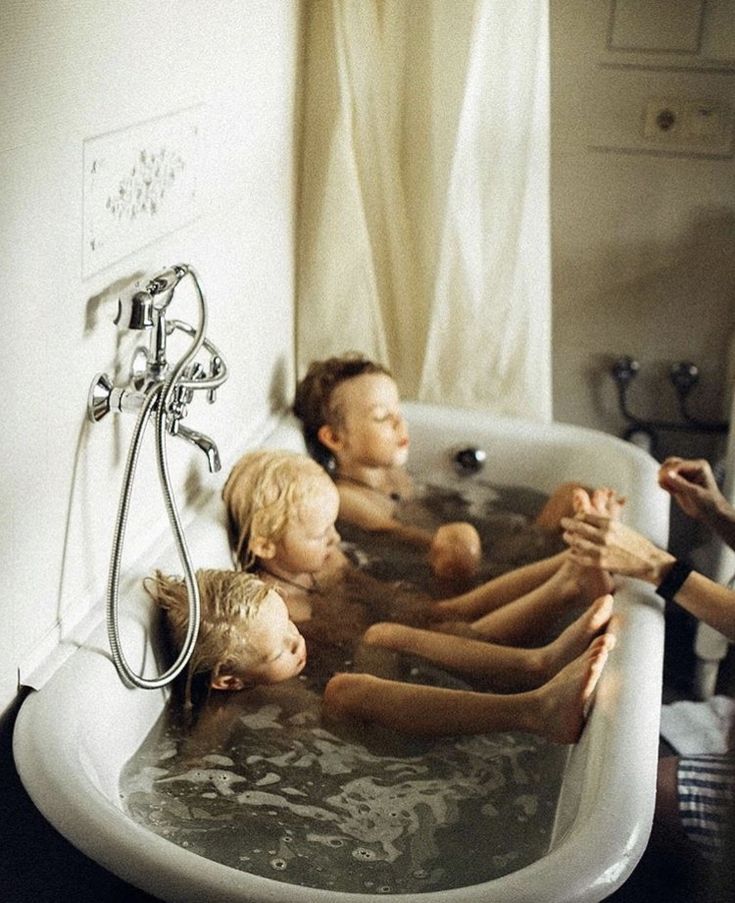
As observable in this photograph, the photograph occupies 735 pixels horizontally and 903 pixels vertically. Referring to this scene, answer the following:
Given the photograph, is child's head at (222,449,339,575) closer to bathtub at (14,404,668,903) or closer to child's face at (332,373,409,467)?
bathtub at (14,404,668,903)

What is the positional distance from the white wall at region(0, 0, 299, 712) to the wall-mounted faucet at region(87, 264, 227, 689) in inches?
1.6

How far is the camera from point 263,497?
2.21 metres

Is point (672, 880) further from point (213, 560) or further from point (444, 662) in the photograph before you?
point (213, 560)

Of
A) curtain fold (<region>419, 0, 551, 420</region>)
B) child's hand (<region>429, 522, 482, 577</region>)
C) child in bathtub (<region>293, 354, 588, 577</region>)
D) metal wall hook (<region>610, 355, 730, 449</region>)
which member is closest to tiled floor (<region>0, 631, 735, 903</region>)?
child's hand (<region>429, 522, 482, 577</region>)

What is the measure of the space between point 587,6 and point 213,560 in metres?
1.65

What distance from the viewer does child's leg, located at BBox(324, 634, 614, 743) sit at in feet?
5.95

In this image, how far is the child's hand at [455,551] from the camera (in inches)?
95.9

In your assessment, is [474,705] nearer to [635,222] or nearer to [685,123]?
[635,222]

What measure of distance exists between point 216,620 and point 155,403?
1.15 ft

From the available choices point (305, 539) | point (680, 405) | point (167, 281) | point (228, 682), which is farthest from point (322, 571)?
point (680, 405)

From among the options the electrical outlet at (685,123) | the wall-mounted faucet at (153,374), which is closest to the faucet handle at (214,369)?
the wall-mounted faucet at (153,374)

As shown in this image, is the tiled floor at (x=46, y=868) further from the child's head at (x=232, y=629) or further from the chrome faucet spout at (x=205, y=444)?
the chrome faucet spout at (x=205, y=444)

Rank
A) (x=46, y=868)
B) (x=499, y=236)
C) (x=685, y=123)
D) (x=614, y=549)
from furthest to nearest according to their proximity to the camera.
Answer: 1. (x=685, y=123)
2. (x=499, y=236)
3. (x=614, y=549)
4. (x=46, y=868)

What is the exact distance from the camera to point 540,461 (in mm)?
2795
